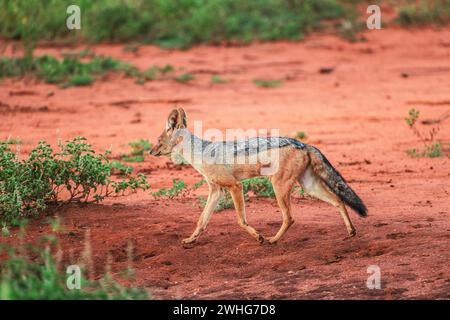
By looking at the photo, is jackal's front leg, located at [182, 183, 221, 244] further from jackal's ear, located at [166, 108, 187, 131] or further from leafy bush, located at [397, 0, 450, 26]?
leafy bush, located at [397, 0, 450, 26]

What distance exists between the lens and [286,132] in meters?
13.7

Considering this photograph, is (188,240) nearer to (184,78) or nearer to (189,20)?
(184,78)

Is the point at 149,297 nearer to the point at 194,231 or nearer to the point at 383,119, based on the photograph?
the point at 194,231

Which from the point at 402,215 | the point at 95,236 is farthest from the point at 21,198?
the point at 402,215

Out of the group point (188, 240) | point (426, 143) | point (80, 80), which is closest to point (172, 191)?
point (188, 240)

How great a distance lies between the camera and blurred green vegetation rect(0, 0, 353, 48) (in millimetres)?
20109

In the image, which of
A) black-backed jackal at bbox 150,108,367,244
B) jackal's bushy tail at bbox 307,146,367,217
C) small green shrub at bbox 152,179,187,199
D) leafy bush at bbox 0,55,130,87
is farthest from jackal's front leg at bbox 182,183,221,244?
leafy bush at bbox 0,55,130,87

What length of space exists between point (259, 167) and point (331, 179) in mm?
656

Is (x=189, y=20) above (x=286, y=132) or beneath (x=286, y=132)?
above

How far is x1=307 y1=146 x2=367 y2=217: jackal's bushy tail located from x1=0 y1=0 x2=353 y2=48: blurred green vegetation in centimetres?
1224

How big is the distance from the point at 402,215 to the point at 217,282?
7.40 ft

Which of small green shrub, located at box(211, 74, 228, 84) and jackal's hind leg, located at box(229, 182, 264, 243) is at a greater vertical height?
small green shrub, located at box(211, 74, 228, 84)

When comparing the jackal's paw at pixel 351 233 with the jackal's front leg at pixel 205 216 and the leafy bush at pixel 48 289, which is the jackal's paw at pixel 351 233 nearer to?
the jackal's front leg at pixel 205 216

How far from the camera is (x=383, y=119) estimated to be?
14.7 metres
